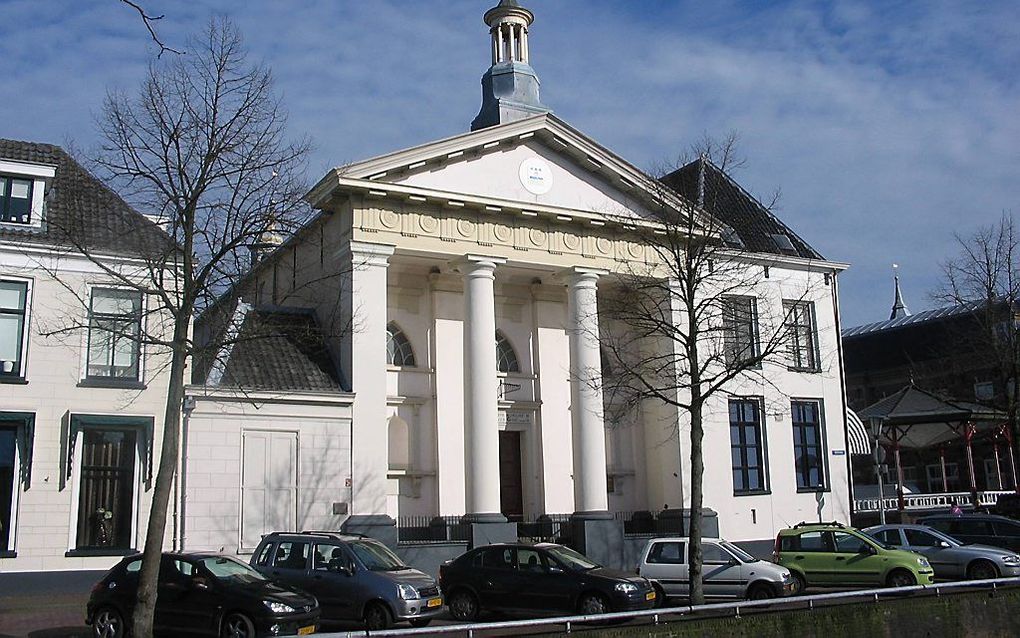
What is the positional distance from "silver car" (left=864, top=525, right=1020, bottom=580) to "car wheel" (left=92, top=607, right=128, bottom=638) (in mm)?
17160

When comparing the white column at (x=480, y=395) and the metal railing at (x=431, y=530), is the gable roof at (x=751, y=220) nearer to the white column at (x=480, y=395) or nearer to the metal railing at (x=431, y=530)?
the white column at (x=480, y=395)

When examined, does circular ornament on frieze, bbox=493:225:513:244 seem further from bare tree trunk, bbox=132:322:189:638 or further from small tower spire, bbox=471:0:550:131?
bare tree trunk, bbox=132:322:189:638

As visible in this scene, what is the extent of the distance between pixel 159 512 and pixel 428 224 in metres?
15.3

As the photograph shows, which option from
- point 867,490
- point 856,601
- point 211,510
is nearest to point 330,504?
point 211,510

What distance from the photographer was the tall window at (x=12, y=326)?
75.8ft

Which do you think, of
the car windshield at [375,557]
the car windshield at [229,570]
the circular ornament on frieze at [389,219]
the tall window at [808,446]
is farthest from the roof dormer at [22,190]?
the tall window at [808,446]

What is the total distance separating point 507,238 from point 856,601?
624 inches

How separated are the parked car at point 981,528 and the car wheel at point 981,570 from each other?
10.1 ft

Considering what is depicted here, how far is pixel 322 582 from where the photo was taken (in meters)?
18.3

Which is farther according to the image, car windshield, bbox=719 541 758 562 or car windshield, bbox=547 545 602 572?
car windshield, bbox=719 541 758 562

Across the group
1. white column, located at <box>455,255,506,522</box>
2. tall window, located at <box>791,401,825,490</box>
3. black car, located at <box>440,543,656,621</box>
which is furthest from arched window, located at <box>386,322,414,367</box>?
tall window, located at <box>791,401,825,490</box>

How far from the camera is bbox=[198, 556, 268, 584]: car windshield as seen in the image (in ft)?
54.5

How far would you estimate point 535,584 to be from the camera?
758 inches

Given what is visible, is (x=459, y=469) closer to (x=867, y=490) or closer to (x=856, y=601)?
(x=856, y=601)
